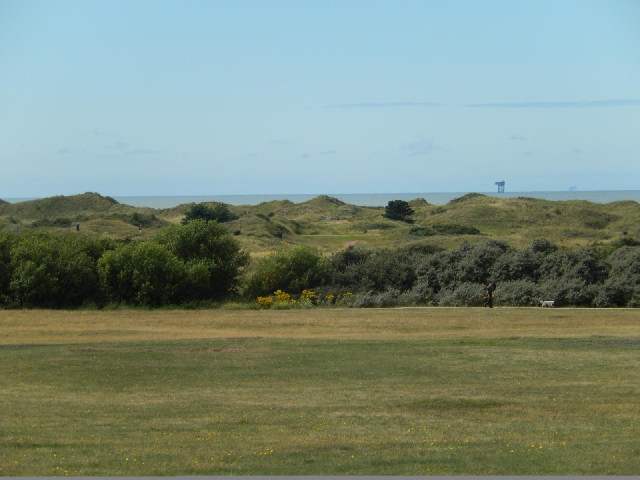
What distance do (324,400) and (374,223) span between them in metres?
82.3

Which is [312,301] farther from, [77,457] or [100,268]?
[77,457]

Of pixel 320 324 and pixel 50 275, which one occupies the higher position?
pixel 50 275

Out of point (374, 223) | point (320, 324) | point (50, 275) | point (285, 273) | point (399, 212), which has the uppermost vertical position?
point (399, 212)

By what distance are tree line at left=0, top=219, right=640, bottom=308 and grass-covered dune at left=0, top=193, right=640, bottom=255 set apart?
1238 cm

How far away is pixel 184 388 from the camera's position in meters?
16.8

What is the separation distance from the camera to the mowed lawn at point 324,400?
10297 mm

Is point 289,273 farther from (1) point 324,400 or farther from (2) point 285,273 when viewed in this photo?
(1) point 324,400

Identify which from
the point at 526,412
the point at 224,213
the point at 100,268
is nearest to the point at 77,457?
the point at 526,412

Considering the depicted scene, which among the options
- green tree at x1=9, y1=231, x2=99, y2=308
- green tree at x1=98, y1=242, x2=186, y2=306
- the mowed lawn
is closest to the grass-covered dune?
green tree at x1=98, y1=242, x2=186, y2=306

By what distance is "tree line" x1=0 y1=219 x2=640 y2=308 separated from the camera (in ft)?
124

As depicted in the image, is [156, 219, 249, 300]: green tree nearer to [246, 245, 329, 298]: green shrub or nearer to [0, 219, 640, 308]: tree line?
[0, 219, 640, 308]: tree line

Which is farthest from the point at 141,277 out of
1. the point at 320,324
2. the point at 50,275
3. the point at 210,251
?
the point at 320,324

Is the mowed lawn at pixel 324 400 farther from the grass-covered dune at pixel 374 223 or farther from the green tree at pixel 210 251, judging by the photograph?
the grass-covered dune at pixel 374 223

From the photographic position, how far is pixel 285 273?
139 ft
